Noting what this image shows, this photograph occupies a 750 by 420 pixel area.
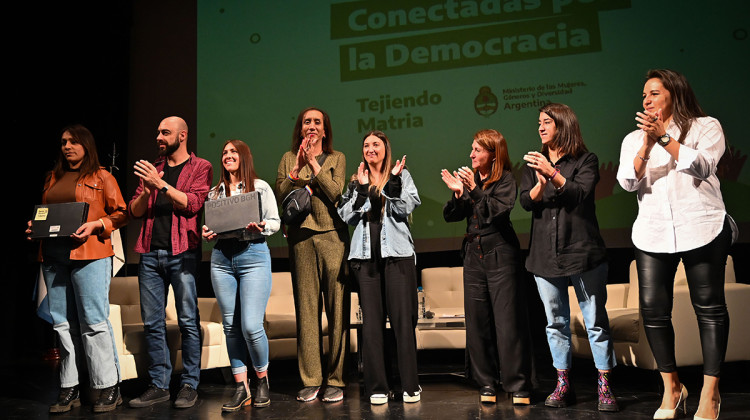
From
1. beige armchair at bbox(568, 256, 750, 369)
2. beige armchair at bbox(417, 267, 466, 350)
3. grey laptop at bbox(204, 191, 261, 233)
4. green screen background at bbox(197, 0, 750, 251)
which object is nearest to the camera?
grey laptop at bbox(204, 191, 261, 233)

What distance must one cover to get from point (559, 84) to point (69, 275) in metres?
3.82

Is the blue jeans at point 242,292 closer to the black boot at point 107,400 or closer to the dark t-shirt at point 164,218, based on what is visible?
the dark t-shirt at point 164,218

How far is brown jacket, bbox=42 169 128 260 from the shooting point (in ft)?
10.1

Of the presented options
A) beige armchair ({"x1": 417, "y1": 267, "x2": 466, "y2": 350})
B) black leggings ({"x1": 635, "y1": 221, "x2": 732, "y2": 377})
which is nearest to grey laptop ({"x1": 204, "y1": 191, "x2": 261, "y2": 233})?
black leggings ({"x1": 635, "y1": 221, "x2": 732, "y2": 377})

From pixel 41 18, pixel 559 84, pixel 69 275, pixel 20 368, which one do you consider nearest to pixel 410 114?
pixel 559 84

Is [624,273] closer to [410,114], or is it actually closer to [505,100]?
[505,100]

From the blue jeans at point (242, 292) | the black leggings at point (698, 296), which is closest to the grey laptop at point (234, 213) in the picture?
the blue jeans at point (242, 292)

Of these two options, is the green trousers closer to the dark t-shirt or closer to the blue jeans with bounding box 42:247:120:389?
the dark t-shirt

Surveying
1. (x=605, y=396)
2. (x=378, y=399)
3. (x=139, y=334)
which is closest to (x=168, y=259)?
(x=139, y=334)

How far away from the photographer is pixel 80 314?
303 centimetres

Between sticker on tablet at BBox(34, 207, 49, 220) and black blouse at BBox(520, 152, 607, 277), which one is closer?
black blouse at BBox(520, 152, 607, 277)

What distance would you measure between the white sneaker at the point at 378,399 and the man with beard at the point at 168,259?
96 centimetres

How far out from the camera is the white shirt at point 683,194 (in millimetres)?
2342

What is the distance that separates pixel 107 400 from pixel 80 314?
1.54 ft
